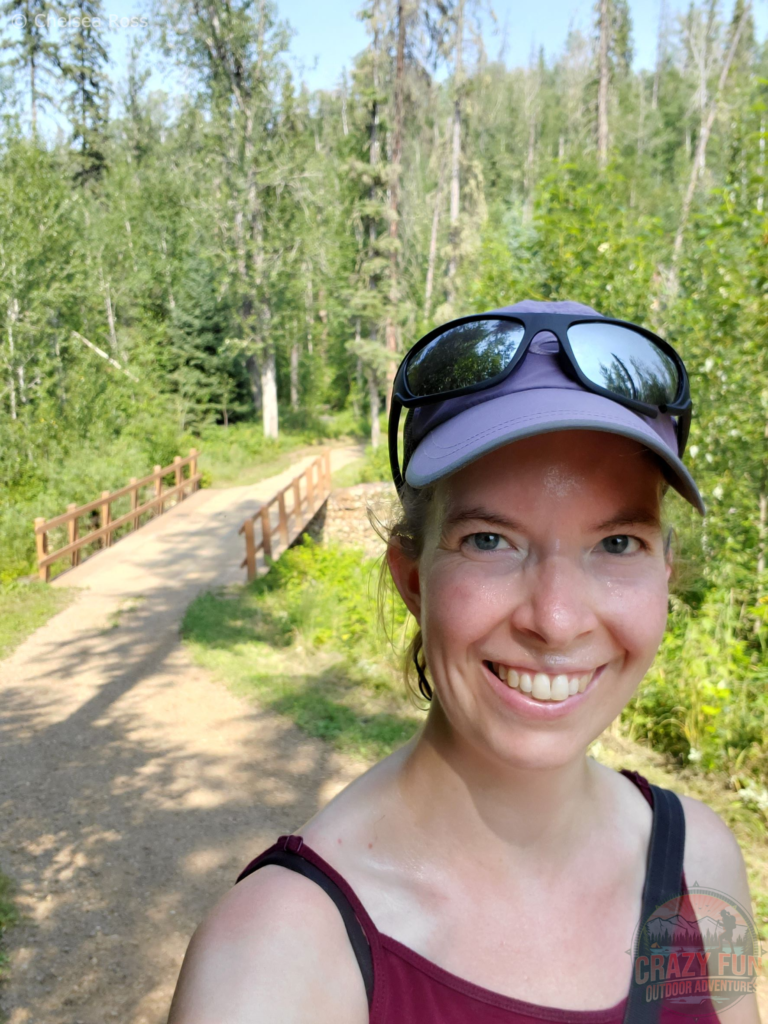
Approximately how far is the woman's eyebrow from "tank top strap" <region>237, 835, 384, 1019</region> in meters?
0.46

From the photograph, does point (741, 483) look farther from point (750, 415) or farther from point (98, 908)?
point (98, 908)

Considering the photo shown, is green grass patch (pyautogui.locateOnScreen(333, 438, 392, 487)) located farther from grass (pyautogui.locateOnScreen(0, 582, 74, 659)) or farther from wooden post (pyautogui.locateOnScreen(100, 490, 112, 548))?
grass (pyautogui.locateOnScreen(0, 582, 74, 659))

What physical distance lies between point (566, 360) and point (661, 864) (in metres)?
0.81

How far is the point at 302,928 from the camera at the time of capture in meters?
0.94

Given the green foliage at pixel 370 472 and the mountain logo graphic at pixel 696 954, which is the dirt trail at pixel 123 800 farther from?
the green foliage at pixel 370 472

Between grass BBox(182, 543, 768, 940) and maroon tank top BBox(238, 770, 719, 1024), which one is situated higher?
maroon tank top BBox(238, 770, 719, 1024)

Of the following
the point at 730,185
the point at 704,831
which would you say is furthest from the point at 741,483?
the point at 704,831

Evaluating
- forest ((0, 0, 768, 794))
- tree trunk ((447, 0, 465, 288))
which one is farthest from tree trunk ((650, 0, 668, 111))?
tree trunk ((447, 0, 465, 288))

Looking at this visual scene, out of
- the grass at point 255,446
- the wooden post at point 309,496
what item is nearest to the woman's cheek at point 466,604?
the wooden post at point 309,496

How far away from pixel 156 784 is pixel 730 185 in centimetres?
597

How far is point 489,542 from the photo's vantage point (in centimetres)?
103

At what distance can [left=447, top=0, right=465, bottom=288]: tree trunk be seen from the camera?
2091 cm

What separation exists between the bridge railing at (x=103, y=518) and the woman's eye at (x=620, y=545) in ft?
37.0

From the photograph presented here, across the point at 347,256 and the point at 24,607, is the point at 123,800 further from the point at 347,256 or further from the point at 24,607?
the point at 347,256
